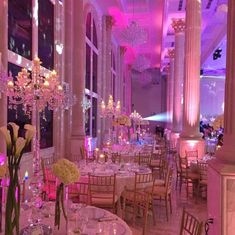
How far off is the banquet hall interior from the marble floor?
0.06 feet

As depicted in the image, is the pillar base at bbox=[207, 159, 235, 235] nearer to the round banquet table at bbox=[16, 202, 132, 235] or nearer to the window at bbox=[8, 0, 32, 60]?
the round banquet table at bbox=[16, 202, 132, 235]

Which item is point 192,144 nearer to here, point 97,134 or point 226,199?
point 97,134

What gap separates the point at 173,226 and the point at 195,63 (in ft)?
20.3

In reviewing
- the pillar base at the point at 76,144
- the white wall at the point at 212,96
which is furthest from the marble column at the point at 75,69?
the white wall at the point at 212,96

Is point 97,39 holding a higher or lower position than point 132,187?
higher

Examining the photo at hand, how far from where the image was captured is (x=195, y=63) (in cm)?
1065

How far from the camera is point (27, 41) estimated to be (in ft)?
24.4

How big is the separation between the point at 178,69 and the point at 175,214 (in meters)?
11.1

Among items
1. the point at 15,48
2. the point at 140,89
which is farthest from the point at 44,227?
the point at 140,89

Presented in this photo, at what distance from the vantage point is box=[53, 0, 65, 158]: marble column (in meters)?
9.65

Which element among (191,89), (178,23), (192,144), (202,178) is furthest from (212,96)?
(202,178)

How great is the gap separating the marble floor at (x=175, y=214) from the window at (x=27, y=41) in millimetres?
2840

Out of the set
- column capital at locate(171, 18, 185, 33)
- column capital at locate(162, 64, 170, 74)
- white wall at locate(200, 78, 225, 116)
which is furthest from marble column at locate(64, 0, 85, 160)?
white wall at locate(200, 78, 225, 116)

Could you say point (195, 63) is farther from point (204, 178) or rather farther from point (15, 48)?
point (15, 48)
